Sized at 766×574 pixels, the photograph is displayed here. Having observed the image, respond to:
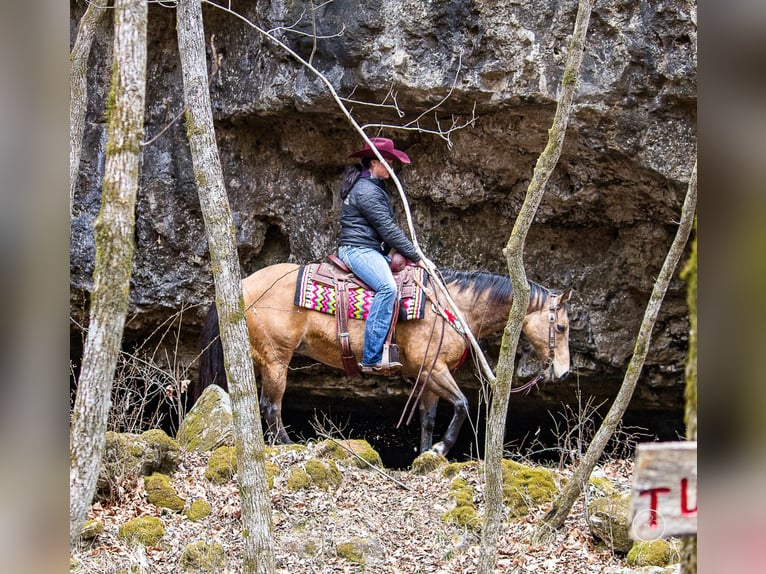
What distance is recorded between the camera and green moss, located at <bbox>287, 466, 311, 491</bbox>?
5.80 m

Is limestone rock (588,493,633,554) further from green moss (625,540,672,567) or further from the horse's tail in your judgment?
the horse's tail

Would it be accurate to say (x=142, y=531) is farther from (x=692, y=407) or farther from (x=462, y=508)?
(x=692, y=407)

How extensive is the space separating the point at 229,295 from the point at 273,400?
110 inches

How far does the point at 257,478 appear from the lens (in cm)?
471

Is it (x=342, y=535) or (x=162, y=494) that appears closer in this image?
(x=342, y=535)

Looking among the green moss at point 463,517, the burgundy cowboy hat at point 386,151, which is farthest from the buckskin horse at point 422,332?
the green moss at point 463,517

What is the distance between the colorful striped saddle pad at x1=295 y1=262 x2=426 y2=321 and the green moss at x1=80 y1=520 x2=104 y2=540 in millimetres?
2971

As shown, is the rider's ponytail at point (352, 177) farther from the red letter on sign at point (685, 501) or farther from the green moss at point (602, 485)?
the red letter on sign at point (685, 501)

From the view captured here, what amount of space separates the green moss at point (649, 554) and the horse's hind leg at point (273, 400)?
3490 mm

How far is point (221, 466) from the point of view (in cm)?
588

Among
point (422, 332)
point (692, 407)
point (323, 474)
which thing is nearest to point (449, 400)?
point (422, 332)
